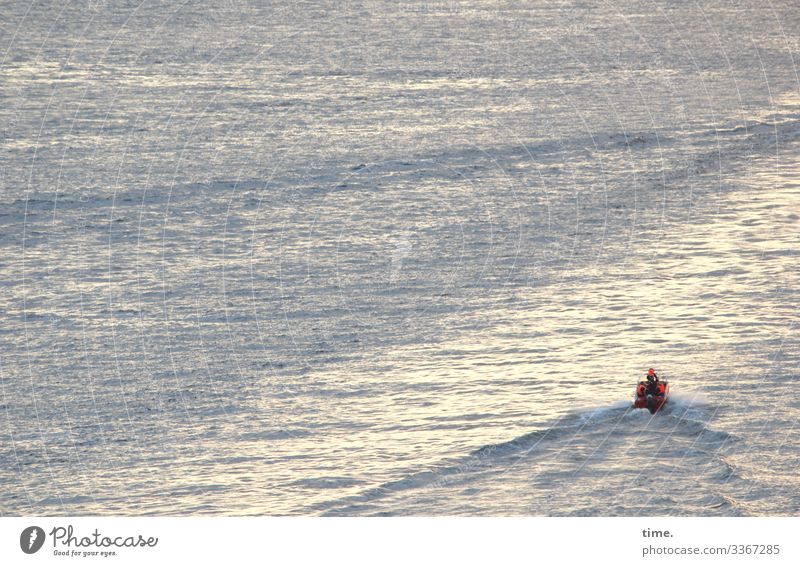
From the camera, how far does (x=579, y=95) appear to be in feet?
144

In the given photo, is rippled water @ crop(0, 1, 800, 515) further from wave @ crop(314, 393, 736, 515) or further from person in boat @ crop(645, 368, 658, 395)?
person in boat @ crop(645, 368, 658, 395)

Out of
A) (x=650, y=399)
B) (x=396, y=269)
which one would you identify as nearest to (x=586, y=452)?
(x=650, y=399)

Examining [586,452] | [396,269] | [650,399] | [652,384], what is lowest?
[586,452]

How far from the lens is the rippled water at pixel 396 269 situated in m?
22.4

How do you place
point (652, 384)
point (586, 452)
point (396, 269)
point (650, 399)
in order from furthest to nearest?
1. point (396, 269)
2. point (652, 384)
3. point (650, 399)
4. point (586, 452)

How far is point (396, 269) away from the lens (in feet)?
101

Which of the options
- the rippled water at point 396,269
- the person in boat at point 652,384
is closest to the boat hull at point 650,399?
the person in boat at point 652,384

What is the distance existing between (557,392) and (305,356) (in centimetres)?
496

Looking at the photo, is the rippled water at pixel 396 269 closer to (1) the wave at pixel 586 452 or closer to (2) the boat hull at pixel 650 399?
(1) the wave at pixel 586 452

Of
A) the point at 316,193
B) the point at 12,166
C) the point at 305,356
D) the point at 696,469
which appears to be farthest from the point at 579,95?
the point at 696,469

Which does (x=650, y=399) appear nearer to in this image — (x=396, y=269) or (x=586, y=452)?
(x=586, y=452)

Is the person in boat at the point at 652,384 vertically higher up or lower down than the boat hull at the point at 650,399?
higher up

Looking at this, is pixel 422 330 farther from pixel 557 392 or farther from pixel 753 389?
pixel 753 389

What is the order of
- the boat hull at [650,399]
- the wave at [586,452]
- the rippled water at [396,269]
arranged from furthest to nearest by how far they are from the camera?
the boat hull at [650,399] → the rippled water at [396,269] → the wave at [586,452]
